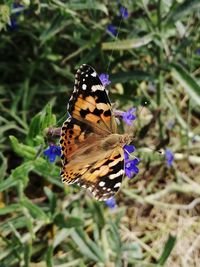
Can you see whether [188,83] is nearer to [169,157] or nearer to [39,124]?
[169,157]

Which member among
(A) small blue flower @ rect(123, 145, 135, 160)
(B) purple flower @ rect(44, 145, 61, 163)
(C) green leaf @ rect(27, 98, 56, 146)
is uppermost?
(C) green leaf @ rect(27, 98, 56, 146)

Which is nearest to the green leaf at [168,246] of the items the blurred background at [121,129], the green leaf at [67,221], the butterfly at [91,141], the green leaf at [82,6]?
the blurred background at [121,129]

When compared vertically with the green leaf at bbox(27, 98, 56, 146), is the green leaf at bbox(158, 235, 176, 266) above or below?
below

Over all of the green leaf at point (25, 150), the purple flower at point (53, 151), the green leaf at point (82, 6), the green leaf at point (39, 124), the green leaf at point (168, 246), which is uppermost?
the green leaf at point (82, 6)

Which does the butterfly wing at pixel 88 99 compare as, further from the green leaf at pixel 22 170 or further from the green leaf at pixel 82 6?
the green leaf at pixel 82 6

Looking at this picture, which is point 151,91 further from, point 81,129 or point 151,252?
point 81,129

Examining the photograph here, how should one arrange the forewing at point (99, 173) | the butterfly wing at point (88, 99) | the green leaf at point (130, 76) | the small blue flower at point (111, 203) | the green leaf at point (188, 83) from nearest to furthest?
1. the forewing at point (99, 173)
2. the butterfly wing at point (88, 99)
3. the green leaf at point (188, 83)
4. the small blue flower at point (111, 203)
5. the green leaf at point (130, 76)

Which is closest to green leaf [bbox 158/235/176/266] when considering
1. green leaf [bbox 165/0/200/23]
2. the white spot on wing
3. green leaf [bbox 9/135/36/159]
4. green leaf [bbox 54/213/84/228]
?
green leaf [bbox 54/213/84/228]

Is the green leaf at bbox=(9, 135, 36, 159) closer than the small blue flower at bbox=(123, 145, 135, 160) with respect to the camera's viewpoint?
No

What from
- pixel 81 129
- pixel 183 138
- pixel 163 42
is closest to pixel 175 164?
pixel 183 138

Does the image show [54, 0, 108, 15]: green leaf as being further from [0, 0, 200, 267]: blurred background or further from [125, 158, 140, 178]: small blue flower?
[125, 158, 140, 178]: small blue flower
